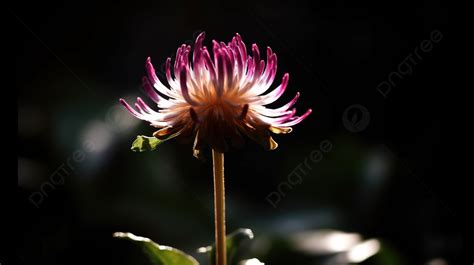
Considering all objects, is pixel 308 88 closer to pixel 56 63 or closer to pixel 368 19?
pixel 368 19

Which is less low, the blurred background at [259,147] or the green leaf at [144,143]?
the blurred background at [259,147]

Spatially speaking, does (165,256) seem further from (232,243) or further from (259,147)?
(259,147)
